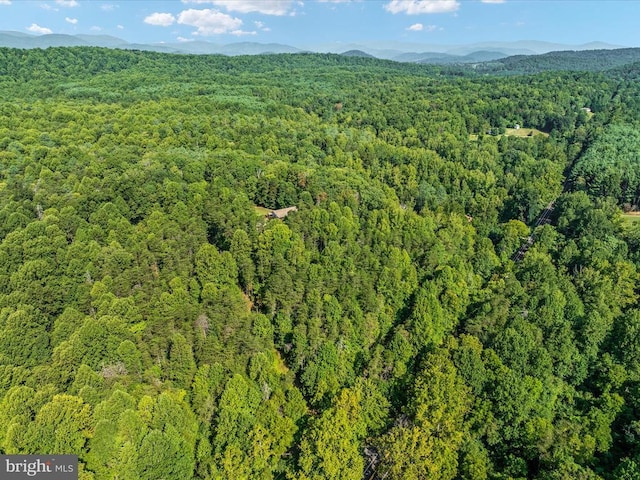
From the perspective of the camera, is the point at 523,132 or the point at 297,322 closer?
the point at 297,322

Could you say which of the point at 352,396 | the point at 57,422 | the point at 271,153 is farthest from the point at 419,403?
the point at 271,153

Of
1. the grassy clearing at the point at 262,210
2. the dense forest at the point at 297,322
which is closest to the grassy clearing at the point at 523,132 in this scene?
the dense forest at the point at 297,322

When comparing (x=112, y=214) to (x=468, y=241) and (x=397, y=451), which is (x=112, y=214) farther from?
(x=468, y=241)

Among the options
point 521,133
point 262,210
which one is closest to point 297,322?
point 262,210

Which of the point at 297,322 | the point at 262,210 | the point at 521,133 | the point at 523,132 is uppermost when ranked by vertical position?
the point at 523,132

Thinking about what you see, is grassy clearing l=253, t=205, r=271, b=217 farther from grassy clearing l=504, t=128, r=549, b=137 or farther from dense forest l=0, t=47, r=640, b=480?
grassy clearing l=504, t=128, r=549, b=137

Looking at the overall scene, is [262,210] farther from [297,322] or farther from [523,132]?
[523,132]

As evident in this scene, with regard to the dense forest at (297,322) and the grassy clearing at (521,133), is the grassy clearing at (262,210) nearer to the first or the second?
the dense forest at (297,322)

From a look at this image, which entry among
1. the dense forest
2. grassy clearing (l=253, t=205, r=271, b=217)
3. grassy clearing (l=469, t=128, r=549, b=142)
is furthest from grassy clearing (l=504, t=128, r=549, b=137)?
grassy clearing (l=253, t=205, r=271, b=217)
